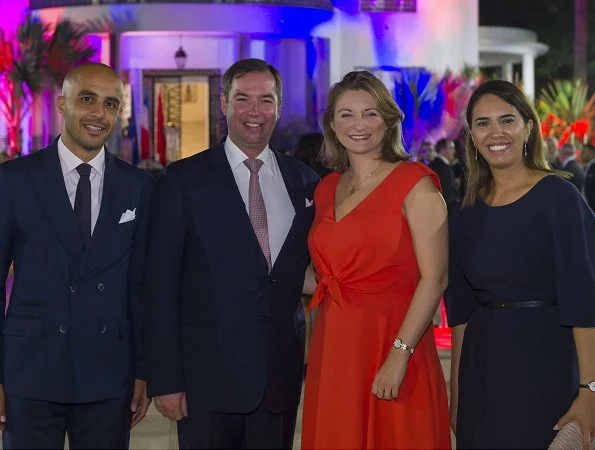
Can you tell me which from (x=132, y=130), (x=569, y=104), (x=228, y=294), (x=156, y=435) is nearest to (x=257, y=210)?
(x=228, y=294)

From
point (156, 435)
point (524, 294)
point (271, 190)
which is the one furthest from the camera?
point (156, 435)

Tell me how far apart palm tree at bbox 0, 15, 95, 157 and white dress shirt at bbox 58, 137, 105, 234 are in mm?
17701

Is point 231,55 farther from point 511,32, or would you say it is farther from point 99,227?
point 99,227

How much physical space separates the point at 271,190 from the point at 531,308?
1031 mm

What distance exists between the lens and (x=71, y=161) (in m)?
3.64

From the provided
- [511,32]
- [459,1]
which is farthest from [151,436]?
[511,32]

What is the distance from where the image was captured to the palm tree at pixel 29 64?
2122 cm

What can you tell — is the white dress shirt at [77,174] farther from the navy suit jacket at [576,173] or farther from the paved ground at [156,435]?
the navy suit jacket at [576,173]

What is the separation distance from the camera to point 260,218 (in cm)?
376

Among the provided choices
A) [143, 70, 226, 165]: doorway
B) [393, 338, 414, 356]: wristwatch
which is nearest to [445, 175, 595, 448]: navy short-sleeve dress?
[393, 338, 414, 356]: wristwatch

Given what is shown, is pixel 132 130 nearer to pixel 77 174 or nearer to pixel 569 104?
pixel 569 104

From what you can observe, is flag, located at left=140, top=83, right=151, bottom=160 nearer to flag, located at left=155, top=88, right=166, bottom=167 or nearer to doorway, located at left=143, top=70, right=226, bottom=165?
doorway, located at left=143, top=70, right=226, bottom=165

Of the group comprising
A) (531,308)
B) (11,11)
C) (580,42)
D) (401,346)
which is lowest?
(401,346)

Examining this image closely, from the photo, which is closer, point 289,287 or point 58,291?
point 58,291
